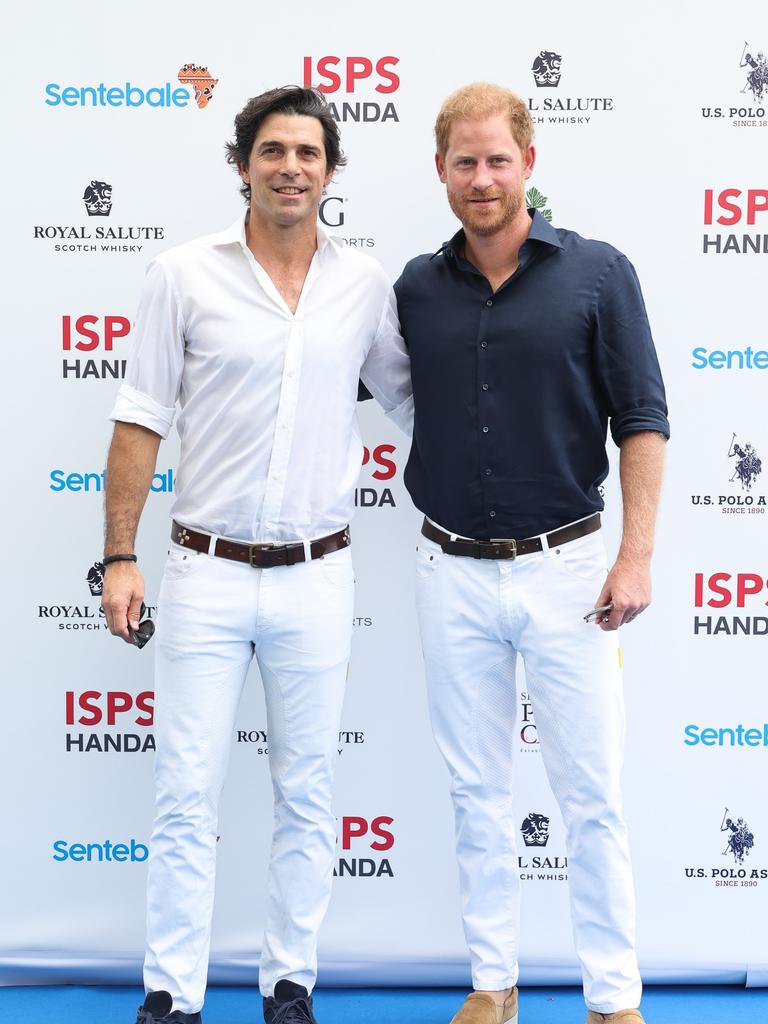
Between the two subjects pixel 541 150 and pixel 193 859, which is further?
pixel 541 150

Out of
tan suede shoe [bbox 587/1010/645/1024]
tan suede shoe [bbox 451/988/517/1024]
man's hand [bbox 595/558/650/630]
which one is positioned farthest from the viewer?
tan suede shoe [bbox 451/988/517/1024]

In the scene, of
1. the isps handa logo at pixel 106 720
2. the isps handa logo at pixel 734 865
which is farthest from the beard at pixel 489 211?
the isps handa logo at pixel 734 865

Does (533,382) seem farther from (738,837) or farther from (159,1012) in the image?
(159,1012)

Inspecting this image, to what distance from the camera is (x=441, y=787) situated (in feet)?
9.49

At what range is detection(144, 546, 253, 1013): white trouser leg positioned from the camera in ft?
7.43

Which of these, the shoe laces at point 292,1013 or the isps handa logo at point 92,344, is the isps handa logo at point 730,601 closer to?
the shoe laces at point 292,1013

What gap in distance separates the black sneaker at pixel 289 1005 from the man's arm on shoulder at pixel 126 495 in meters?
0.89

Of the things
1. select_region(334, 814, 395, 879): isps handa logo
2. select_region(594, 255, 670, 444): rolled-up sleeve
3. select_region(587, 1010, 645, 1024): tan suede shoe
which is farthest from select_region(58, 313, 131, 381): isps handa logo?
select_region(587, 1010, 645, 1024): tan suede shoe

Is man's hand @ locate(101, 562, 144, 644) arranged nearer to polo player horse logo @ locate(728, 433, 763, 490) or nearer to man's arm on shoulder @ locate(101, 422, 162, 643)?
man's arm on shoulder @ locate(101, 422, 162, 643)

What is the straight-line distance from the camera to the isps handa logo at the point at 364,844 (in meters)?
2.90

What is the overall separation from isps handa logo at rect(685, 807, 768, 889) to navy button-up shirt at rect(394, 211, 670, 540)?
1100 mm

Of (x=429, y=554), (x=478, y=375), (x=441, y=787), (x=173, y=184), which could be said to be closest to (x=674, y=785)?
(x=441, y=787)

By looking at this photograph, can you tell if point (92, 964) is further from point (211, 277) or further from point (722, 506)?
point (722, 506)

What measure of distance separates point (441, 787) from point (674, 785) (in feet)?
2.01
